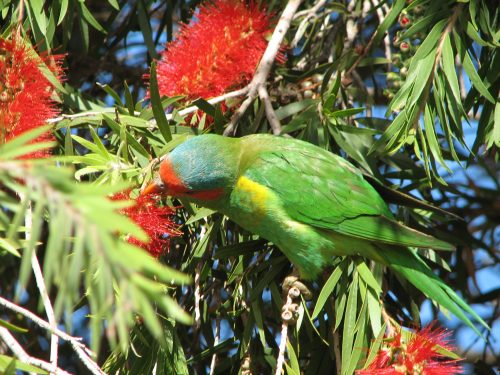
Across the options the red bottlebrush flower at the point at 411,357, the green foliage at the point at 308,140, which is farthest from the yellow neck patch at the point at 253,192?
the red bottlebrush flower at the point at 411,357

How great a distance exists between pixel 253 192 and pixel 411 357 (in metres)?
0.76

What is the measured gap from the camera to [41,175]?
88cm

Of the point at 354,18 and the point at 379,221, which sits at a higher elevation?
the point at 354,18

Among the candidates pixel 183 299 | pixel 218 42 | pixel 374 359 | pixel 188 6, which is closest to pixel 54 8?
pixel 218 42

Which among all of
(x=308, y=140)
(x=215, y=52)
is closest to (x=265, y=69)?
(x=215, y=52)

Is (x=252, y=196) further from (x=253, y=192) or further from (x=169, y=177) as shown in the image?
(x=169, y=177)

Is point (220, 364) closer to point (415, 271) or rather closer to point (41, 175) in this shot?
point (415, 271)

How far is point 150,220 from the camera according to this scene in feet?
6.40

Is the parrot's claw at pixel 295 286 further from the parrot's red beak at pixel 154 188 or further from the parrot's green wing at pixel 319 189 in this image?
the parrot's red beak at pixel 154 188

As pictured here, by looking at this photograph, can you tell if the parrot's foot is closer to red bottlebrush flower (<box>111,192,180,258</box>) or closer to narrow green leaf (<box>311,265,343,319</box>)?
narrow green leaf (<box>311,265,343,319</box>)

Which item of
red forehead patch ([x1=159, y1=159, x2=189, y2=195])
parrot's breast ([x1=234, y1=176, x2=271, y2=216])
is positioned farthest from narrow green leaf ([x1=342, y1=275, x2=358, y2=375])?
red forehead patch ([x1=159, y1=159, x2=189, y2=195])

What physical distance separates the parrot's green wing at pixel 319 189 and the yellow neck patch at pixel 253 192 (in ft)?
0.07

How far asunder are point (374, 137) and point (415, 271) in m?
0.62

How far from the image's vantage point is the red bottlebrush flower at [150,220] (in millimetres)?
1918
